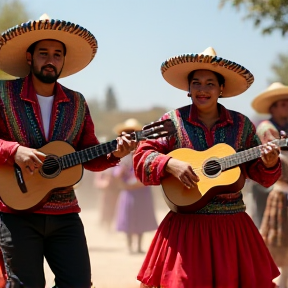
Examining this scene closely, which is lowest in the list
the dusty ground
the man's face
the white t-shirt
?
the dusty ground

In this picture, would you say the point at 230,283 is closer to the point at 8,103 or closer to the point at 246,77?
the point at 246,77

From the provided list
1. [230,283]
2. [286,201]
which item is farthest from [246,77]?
[286,201]

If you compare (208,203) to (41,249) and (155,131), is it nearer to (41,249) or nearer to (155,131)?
(155,131)

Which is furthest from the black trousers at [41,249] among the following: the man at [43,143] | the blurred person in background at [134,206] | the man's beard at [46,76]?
the blurred person in background at [134,206]

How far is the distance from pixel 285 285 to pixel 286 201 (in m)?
0.84

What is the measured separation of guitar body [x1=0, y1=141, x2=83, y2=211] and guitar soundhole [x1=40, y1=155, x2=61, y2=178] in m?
0.02

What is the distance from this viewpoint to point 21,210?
4484 mm

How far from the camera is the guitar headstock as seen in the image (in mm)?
4672

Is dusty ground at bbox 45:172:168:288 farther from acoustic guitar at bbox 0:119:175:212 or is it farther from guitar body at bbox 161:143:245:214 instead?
acoustic guitar at bbox 0:119:175:212

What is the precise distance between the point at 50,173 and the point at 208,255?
3.81ft

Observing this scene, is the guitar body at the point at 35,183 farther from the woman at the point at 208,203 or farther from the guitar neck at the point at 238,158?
the guitar neck at the point at 238,158

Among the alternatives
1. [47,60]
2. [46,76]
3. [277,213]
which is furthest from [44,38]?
[277,213]

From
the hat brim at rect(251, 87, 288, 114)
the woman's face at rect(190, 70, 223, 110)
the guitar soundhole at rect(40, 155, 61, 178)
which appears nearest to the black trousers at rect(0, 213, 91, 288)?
the guitar soundhole at rect(40, 155, 61, 178)

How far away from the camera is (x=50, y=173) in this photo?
15.2 feet
